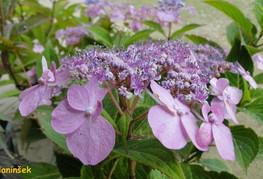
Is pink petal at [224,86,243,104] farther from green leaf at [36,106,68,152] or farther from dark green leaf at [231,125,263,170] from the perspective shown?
green leaf at [36,106,68,152]

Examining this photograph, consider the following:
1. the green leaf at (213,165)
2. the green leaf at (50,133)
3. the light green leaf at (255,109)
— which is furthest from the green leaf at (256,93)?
the green leaf at (50,133)

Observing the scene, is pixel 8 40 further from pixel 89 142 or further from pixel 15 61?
pixel 89 142

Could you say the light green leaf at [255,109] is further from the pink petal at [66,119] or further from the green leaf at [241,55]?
the pink petal at [66,119]

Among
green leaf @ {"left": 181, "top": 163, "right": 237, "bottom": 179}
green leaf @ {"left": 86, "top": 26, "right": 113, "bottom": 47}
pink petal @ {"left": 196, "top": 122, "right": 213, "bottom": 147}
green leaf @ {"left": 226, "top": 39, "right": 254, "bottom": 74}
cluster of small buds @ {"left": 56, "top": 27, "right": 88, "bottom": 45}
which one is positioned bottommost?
cluster of small buds @ {"left": 56, "top": 27, "right": 88, "bottom": 45}

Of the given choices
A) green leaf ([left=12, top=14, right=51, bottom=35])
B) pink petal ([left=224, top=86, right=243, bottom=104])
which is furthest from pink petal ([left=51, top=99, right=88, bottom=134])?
green leaf ([left=12, top=14, right=51, bottom=35])

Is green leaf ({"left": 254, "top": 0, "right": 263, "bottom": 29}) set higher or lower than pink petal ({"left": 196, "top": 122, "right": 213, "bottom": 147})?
lower

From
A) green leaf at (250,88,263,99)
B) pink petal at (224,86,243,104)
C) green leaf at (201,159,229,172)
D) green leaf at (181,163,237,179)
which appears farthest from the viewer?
green leaf at (201,159,229,172)

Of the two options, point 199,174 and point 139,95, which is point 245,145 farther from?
point 139,95
